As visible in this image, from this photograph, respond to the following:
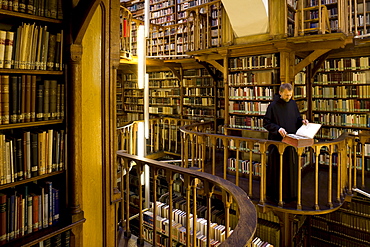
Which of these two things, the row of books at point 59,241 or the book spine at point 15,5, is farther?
the row of books at point 59,241

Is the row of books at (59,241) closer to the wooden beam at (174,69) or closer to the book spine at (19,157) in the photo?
the book spine at (19,157)

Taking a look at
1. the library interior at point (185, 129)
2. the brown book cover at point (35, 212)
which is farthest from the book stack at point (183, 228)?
the brown book cover at point (35, 212)

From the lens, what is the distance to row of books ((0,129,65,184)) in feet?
5.01

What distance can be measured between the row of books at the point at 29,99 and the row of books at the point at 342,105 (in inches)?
218

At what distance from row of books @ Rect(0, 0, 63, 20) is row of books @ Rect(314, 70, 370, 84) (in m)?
5.51

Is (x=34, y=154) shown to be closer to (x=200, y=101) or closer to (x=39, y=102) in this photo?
Result: (x=39, y=102)

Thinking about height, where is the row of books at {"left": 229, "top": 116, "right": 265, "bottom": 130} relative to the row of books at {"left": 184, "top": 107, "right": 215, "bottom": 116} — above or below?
below

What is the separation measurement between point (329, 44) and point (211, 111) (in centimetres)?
346

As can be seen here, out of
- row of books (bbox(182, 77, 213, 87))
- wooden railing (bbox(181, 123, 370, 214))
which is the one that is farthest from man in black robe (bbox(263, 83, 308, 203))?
row of books (bbox(182, 77, 213, 87))

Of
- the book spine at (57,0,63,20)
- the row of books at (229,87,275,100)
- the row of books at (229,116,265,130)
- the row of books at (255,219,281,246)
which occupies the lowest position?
the row of books at (255,219,281,246)

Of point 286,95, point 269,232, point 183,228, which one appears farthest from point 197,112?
point 286,95

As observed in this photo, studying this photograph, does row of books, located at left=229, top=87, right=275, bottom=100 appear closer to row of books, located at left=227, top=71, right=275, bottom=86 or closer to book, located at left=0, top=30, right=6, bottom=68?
row of books, located at left=227, top=71, right=275, bottom=86

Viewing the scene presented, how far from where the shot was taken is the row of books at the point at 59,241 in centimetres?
171

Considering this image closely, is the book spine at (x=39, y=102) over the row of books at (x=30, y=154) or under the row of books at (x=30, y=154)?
over
